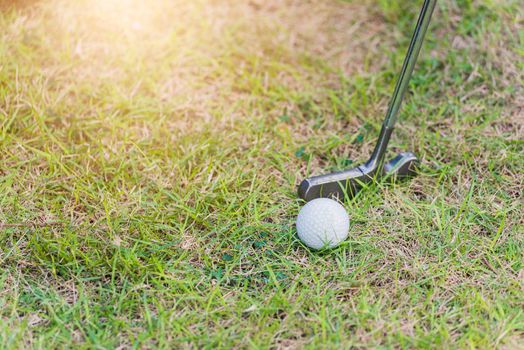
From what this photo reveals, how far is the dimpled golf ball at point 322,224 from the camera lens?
2.29m

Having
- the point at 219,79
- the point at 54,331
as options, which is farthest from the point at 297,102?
the point at 54,331

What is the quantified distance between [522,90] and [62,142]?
7.87 ft

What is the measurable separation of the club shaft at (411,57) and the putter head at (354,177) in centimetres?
19

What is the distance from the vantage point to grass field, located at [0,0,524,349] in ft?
6.92

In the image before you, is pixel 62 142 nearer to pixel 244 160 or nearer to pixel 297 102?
pixel 244 160

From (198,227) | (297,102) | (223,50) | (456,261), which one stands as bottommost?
(456,261)

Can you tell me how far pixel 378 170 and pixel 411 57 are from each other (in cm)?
53

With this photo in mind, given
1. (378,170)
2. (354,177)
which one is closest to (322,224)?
(354,177)

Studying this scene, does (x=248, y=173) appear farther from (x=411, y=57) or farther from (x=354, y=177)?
(x=411, y=57)

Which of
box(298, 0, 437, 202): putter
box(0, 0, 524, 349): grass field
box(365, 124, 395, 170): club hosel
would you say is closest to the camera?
box(0, 0, 524, 349): grass field

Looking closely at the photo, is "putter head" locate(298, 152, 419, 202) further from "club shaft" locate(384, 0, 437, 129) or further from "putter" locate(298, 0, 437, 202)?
"club shaft" locate(384, 0, 437, 129)

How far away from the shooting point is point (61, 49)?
3.26m

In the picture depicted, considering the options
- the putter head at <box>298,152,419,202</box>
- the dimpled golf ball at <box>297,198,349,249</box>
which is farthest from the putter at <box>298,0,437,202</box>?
the dimpled golf ball at <box>297,198,349,249</box>

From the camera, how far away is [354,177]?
8.36 ft
